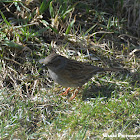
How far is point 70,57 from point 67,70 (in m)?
0.89

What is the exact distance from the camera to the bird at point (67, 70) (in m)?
5.15

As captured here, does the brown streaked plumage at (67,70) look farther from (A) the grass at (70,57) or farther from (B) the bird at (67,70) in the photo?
(A) the grass at (70,57)

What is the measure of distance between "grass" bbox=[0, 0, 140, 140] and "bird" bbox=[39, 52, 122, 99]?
0.26 m

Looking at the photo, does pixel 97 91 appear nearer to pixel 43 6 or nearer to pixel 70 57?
pixel 70 57

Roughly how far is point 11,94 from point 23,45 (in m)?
1.26

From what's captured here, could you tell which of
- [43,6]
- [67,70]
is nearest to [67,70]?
[67,70]

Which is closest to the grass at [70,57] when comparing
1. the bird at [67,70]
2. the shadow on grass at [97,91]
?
the shadow on grass at [97,91]

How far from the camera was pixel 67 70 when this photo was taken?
533 centimetres

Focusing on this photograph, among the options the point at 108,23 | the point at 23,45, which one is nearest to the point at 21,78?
the point at 23,45

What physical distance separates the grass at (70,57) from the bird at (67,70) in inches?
10.3

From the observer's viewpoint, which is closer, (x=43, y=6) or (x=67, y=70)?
(x=67, y=70)

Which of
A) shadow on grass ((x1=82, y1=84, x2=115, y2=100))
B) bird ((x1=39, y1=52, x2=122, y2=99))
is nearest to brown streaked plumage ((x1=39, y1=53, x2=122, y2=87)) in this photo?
bird ((x1=39, y1=52, x2=122, y2=99))

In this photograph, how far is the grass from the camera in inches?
179

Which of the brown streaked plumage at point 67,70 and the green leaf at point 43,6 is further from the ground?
the green leaf at point 43,6
